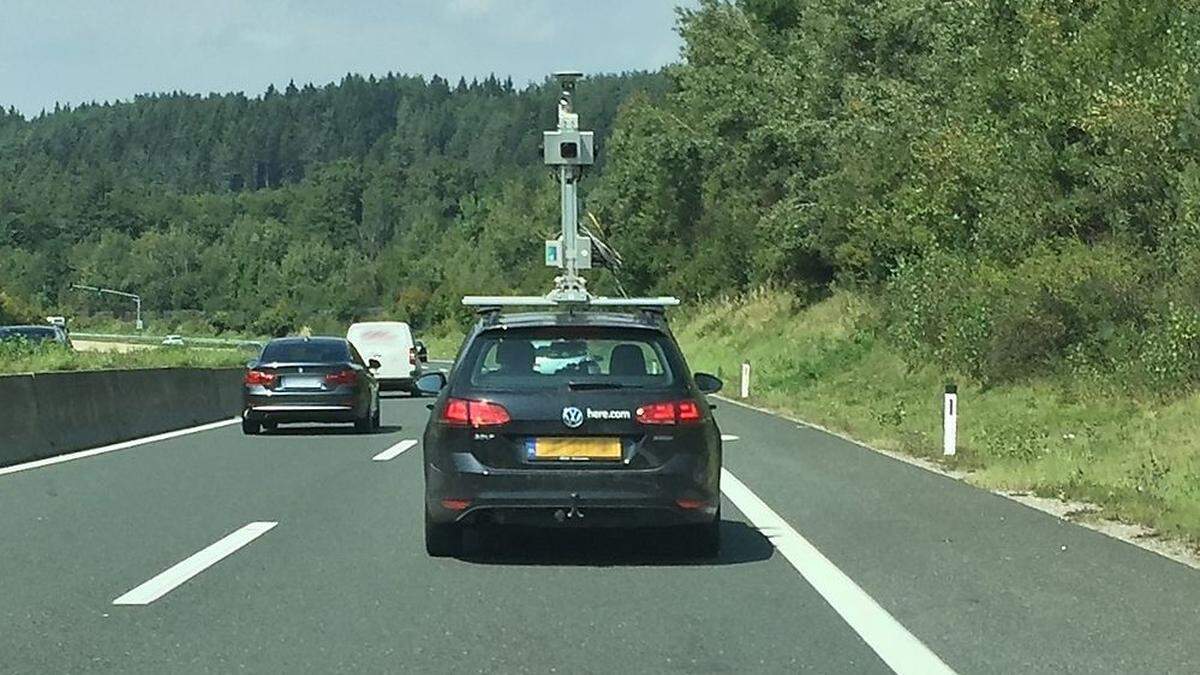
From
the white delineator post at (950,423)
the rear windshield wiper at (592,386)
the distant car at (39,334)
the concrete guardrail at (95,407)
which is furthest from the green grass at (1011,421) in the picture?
the distant car at (39,334)

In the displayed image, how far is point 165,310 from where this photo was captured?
168 meters

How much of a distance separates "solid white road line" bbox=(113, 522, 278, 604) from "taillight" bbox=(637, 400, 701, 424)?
2.84 metres

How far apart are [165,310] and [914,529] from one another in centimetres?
16221

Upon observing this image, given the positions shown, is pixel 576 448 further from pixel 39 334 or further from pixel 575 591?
pixel 39 334

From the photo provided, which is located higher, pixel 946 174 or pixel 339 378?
pixel 946 174

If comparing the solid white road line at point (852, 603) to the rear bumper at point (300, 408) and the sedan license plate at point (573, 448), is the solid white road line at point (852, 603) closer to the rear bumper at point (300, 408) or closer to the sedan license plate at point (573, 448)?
the sedan license plate at point (573, 448)

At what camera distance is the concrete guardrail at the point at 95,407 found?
1844 centimetres

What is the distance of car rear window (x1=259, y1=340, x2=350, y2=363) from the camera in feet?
79.7

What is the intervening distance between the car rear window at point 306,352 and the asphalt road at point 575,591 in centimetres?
923

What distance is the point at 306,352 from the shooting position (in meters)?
24.6

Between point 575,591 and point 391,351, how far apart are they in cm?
3064

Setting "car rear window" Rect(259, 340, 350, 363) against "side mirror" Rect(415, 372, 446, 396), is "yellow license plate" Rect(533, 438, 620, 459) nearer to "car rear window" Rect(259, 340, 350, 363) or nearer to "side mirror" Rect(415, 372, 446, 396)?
"side mirror" Rect(415, 372, 446, 396)

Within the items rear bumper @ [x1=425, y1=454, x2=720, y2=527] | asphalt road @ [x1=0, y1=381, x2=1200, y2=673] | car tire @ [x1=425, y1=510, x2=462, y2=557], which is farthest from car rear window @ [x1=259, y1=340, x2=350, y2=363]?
rear bumper @ [x1=425, y1=454, x2=720, y2=527]

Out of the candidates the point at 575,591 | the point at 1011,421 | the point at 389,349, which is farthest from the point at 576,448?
the point at 389,349
